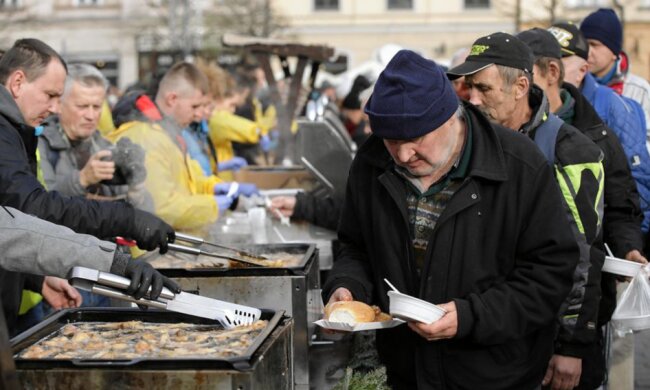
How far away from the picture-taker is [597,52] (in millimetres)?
6789

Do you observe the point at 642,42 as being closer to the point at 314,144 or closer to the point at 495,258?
the point at 314,144

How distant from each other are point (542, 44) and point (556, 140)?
34.3 inches

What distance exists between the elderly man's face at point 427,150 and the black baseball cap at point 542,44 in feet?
4.95

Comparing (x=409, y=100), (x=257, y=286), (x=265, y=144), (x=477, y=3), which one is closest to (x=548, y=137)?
(x=409, y=100)

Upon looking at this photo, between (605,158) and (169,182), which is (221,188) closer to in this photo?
(169,182)

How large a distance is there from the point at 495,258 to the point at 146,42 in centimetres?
4099

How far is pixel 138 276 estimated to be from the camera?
10.7ft

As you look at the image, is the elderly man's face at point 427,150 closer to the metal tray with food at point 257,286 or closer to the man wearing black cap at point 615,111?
the metal tray with food at point 257,286

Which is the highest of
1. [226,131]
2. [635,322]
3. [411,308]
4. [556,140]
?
[556,140]

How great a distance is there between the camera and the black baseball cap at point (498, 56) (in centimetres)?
419

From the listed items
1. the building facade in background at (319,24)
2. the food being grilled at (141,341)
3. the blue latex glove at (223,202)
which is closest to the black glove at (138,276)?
the food being grilled at (141,341)

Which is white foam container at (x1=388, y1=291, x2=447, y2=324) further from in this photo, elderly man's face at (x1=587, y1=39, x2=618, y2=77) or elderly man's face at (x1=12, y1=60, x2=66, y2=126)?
elderly man's face at (x1=587, y1=39, x2=618, y2=77)

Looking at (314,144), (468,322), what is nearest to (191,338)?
(468,322)

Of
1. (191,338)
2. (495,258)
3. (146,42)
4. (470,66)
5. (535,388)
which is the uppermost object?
(470,66)
